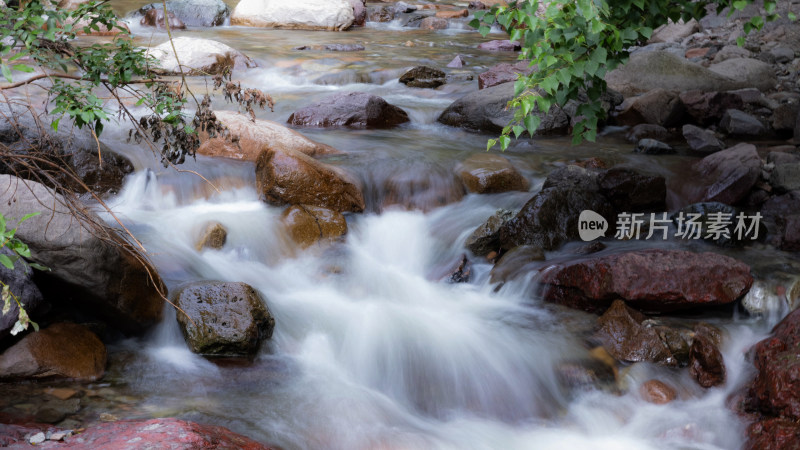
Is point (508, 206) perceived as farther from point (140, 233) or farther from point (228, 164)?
point (140, 233)

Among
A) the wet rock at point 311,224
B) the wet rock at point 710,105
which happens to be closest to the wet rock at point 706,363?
the wet rock at point 311,224

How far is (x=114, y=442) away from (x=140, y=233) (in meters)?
3.13

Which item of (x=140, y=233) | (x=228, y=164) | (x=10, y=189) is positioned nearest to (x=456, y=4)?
(x=228, y=164)

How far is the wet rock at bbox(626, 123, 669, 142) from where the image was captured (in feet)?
28.7

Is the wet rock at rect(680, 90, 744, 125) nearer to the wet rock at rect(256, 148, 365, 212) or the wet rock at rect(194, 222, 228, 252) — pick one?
the wet rock at rect(256, 148, 365, 212)

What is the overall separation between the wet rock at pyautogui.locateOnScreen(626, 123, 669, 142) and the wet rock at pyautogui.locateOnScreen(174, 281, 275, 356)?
6321mm

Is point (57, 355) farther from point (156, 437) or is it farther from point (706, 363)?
point (706, 363)

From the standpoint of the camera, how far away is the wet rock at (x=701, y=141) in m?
8.07

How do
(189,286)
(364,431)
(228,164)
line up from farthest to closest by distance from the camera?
(228,164)
(189,286)
(364,431)

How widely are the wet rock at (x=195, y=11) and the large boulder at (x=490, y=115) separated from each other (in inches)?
411

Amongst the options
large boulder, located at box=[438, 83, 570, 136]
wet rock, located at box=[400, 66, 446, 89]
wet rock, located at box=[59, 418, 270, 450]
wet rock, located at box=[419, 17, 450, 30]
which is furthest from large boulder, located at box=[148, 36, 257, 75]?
wet rock, located at box=[59, 418, 270, 450]

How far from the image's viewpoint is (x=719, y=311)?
4.86 m

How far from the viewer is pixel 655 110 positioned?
9.24m

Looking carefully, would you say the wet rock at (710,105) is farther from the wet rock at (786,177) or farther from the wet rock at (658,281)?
the wet rock at (658,281)
